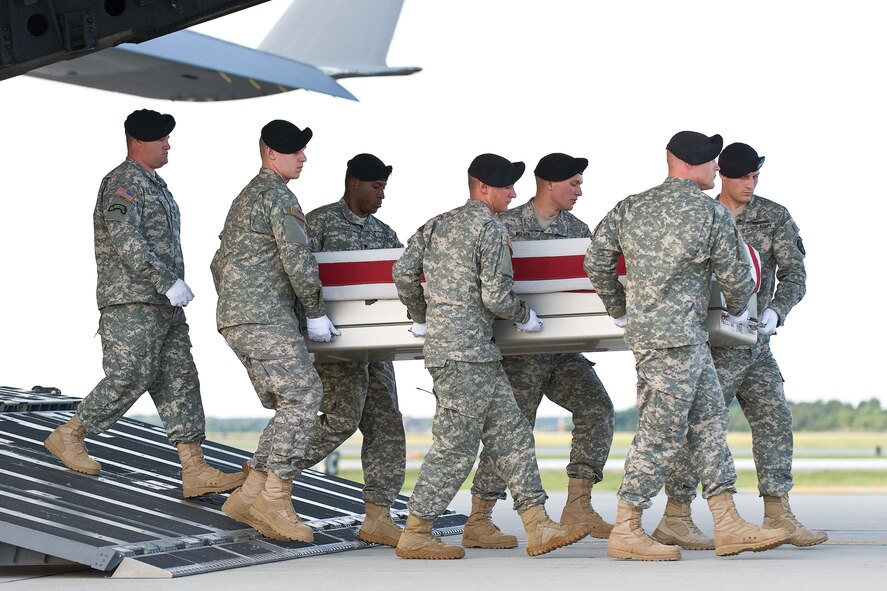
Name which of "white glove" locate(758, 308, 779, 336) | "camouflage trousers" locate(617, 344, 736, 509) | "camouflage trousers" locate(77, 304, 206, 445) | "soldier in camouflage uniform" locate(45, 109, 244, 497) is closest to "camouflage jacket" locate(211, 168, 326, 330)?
"soldier in camouflage uniform" locate(45, 109, 244, 497)

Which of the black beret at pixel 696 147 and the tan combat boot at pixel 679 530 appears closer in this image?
the black beret at pixel 696 147

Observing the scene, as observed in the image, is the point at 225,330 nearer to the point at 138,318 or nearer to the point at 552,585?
the point at 138,318

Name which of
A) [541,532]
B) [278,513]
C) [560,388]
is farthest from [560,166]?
[278,513]

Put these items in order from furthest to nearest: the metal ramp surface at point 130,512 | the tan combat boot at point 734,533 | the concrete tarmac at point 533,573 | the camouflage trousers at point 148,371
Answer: the camouflage trousers at point 148,371 → the tan combat boot at point 734,533 → the metal ramp surface at point 130,512 → the concrete tarmac at point 533,573

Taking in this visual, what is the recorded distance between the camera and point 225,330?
6355 mm

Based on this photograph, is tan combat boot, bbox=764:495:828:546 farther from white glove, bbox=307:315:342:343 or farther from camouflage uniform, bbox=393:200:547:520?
white glove, bbox=307:315:342:343

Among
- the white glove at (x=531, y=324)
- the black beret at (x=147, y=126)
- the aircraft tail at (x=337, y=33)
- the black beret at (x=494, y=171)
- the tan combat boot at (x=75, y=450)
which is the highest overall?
the aircraft tail at (x=337, y=33)

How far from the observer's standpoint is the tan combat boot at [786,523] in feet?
21.4

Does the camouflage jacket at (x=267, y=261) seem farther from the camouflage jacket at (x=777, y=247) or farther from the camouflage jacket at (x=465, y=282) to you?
the camouflage jacket at (x=777, y=247)

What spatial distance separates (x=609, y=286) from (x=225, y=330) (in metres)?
1.86

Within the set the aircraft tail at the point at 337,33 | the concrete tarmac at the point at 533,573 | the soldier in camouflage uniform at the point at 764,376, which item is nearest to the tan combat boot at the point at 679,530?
the soldier in camouflage uniform at the point at 764,376

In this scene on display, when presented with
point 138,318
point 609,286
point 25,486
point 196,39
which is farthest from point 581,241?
point 196,39

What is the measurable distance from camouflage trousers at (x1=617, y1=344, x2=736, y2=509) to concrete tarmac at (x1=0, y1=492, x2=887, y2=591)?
13.4 inches

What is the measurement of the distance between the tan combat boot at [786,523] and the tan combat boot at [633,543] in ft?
3.63
